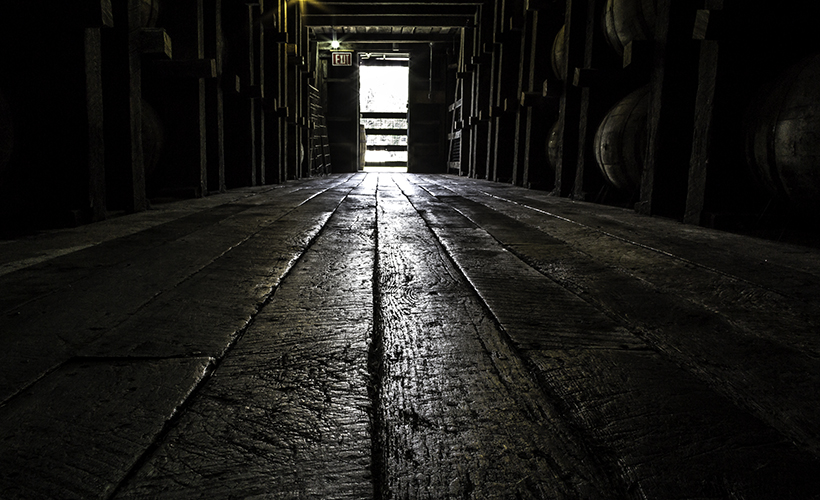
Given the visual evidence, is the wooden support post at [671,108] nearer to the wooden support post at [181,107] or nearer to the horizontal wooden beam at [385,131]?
the wooden support post at [181,107]

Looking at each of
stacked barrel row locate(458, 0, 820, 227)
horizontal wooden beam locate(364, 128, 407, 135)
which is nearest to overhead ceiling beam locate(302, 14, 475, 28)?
horizontal wooden beam locate(364, 128, 407, 135)

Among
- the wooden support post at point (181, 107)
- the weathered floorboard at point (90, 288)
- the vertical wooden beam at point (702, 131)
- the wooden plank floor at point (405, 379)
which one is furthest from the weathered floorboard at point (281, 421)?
the wooden support post at point (181, 107)

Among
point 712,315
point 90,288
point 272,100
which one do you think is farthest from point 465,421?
point 272,100

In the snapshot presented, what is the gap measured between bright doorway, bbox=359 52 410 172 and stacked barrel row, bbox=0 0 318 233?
1500 centimetres

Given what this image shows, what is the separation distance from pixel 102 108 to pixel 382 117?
771 inches

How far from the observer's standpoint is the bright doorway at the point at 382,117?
21922mm

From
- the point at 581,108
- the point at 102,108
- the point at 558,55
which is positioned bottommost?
the point at 102,108

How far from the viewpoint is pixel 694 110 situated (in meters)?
3.96

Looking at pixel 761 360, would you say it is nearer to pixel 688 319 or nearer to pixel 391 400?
pixel 688 319

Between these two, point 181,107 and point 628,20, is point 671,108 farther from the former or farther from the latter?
point 181,107

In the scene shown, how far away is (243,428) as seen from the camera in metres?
0.78

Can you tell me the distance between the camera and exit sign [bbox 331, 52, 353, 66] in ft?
63.4

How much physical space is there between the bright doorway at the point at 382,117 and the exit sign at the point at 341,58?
76 centimetres

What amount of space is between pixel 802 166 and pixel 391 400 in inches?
110
